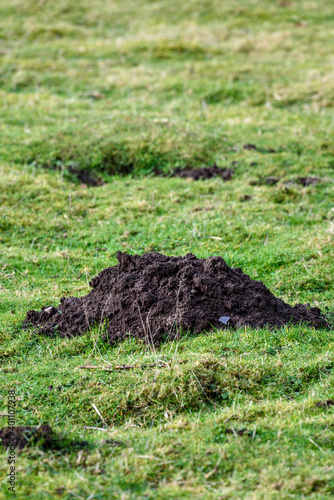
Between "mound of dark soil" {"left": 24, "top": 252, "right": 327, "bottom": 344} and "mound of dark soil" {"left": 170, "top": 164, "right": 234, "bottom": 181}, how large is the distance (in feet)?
13.8

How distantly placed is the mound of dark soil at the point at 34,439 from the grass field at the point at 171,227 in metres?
0.07

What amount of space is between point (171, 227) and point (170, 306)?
116 inches

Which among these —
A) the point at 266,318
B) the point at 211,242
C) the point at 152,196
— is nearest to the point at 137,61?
the point at 152,196

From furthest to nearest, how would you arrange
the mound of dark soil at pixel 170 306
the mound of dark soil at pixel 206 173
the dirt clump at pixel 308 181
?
1. the mound of dark soil at pixel 206 173
2. the dirt clump at pixel 308 181
3. the mound of dark soil at pixel 170 306

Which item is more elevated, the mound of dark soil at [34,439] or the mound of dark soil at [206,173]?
the mound of dark soil at [206,173]

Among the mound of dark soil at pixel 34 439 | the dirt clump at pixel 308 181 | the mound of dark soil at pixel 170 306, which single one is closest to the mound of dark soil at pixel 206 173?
the dirt clump at pixel 308 181

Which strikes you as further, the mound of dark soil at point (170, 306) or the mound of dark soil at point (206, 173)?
the mound of dark soil at point (206, 173)

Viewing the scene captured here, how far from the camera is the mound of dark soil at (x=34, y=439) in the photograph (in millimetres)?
4016

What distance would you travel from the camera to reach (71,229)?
337 inches

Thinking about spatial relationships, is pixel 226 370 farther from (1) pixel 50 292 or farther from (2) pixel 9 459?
(1) pixel 50 292

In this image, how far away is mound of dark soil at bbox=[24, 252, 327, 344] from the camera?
554 centimetres

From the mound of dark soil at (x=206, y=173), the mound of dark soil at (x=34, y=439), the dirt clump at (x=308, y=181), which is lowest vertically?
the mound of dark soil at (x=34, y=439)

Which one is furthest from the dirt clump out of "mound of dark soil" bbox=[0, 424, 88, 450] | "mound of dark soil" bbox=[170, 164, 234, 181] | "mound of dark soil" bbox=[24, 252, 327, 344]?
"mound of dark soil" bbox=[0, 424, 88, 450]

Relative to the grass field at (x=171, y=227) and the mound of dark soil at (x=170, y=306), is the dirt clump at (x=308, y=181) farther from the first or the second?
the mound of dark soil at (x=170, y=306)
